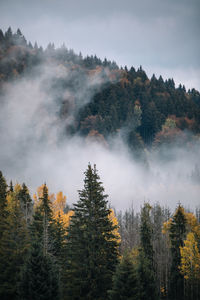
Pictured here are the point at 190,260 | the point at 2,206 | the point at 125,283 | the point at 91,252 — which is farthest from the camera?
the point at 190,260

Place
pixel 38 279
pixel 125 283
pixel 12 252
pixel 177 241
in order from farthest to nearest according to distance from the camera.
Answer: pixel 177 241, pixel 12 252, pixel 125 283, pixel 38 279

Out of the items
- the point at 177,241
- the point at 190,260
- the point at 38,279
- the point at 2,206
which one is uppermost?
the point at 2,206

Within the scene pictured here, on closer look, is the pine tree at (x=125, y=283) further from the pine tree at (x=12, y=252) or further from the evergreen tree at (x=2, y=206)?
the evergreen tree at (x=2, y=206)

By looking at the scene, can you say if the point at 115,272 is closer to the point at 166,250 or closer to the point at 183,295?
the point at 183,295

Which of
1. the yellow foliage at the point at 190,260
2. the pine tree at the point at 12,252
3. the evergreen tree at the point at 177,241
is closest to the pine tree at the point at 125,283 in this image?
the pine tree at the point at 12,252

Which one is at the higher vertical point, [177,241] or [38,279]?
[177,241]

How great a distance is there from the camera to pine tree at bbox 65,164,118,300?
25.7 m

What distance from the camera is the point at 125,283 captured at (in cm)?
2627

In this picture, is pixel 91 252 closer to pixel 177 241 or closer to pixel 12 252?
pixel 12 252

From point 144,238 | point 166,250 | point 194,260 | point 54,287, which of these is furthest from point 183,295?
point 54,287

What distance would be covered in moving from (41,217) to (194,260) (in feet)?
79.2

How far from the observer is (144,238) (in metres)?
46.1

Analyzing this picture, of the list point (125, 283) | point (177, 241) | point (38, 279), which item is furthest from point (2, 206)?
point (177, 241)

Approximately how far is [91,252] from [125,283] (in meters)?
4.19
